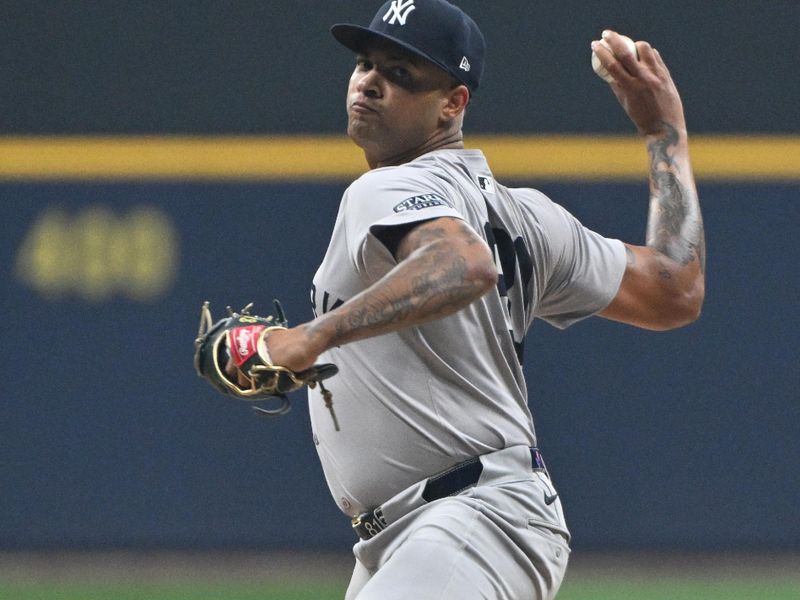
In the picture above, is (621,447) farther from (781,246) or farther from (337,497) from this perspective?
(337,497)

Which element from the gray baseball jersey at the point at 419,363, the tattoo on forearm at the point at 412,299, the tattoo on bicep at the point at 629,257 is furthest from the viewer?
the tattoo on bicep at the point at 629,257

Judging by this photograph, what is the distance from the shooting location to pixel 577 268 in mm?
3363

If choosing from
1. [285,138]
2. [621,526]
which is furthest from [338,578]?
[285,138]

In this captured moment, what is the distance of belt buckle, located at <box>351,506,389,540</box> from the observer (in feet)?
9.86

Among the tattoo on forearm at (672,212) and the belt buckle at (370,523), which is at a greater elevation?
the tattoo on forearm at (672,212)

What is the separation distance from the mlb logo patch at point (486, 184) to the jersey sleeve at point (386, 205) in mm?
220

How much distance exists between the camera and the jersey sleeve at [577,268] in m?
3.32

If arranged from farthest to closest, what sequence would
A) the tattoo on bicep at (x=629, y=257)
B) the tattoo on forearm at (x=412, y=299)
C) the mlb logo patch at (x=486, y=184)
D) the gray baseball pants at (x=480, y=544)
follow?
the tattoo on bicep at (x=629, y=257)
the mlb logo patch at (x=486, y=184)
the gray baseball pants at (x=480, y=544)
the tattoo on forearm at (x=412, y=299)

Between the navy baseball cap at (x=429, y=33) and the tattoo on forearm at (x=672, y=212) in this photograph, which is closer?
the navy baseball cap at (x=429, y=33)

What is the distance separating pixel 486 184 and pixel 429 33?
0.36 metres

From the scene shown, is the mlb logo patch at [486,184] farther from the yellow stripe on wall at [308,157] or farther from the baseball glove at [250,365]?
the yellow stripe on wall at [308,157]

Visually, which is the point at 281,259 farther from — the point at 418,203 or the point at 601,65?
the point at 418,203

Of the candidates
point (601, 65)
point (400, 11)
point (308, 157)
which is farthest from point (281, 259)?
point (400, 11)

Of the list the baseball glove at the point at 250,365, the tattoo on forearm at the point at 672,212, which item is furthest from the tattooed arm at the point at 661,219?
the baseball glove at the point at 250,365
